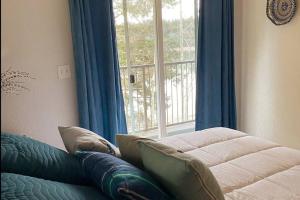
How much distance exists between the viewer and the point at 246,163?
1821mm

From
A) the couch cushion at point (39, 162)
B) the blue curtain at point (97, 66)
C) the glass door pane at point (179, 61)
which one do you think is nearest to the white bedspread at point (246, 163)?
the couch cushion at point (39, 162)

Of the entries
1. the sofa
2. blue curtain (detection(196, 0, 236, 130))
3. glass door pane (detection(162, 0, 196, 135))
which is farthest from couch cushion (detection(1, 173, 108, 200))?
glass door pane (detection(162, 0, 196, 135))

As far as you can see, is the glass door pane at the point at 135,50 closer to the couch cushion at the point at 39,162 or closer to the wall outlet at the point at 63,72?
the wall outlet at the point at 63,72

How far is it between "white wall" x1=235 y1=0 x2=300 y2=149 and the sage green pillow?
243 cm

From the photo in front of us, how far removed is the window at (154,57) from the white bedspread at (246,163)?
4.68 feet

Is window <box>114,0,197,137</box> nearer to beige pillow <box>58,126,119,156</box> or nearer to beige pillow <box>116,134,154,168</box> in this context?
beige pillow <box>58,126,119,156</box>

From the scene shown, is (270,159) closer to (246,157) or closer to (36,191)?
(246,157)

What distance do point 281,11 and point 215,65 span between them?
36.1 inches

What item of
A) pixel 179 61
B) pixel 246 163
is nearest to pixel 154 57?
pixel 179 61

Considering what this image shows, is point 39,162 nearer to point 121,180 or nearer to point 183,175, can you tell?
point 121,180

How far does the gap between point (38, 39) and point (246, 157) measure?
2.02m

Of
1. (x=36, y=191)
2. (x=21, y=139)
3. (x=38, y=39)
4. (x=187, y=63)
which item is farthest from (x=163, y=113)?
(x=36, y=191)

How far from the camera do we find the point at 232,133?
2.38 m

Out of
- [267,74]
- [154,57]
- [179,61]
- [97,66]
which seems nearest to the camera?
[97,66]
